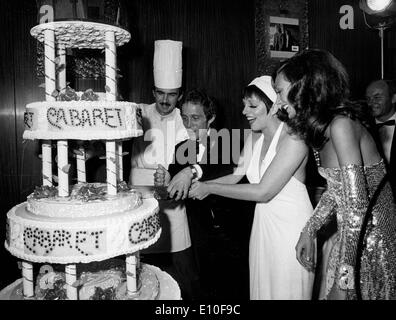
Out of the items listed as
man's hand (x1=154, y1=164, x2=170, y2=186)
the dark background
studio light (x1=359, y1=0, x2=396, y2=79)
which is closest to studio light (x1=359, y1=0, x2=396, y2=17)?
studio light (x1=359, y1=0, x2=396, y2=79)

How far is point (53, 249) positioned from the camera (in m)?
1.33

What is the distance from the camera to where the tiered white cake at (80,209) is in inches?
53.1

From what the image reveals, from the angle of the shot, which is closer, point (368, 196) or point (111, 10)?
point (368, 196)

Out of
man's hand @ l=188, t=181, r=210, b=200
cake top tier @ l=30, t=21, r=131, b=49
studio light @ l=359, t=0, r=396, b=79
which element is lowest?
man's hand @ l=188, t=181, r=210, b=200

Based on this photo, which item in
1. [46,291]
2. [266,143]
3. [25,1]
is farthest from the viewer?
[25,1]

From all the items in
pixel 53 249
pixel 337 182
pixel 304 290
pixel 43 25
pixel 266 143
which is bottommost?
pixel 304 290

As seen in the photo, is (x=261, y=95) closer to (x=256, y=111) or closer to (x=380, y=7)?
(x=256, y=111)

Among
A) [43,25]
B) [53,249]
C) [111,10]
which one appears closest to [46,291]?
[53,249]

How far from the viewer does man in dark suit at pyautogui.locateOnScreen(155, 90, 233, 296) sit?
2.25m

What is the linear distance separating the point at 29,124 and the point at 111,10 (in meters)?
0.58

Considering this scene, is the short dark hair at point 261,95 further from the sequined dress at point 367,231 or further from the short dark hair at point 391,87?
the short dark hair at point 391,87

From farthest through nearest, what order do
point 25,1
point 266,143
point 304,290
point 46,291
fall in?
1. point 25,1
2. point 266,143
3. point 304,290
4. point 46,291

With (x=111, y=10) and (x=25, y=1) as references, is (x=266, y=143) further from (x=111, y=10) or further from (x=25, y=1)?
(x=25, y=1)

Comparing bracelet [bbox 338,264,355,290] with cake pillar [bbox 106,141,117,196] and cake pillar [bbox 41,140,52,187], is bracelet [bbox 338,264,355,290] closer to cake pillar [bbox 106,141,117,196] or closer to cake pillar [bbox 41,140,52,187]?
cake pillar [bbox 106,141,117,196]
